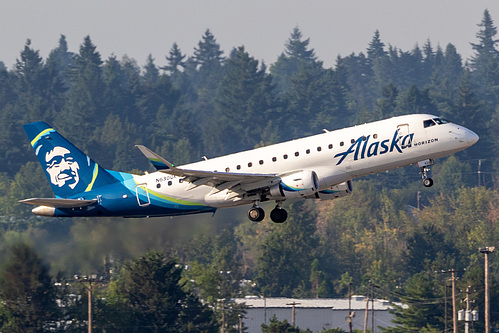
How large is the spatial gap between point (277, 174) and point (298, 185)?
6.49 ft

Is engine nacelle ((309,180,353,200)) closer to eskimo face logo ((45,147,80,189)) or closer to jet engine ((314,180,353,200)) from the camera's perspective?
jet engine ((314,180,353,200))

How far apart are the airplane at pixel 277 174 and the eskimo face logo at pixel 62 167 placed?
4.05ft

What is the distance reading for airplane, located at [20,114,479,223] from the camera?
6806 centimetres

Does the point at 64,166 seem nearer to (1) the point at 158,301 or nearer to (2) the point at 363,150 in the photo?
(2) the point at 363,150

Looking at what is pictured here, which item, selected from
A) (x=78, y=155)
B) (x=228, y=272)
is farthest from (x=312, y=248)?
(x=78, y=155)

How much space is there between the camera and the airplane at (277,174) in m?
68.1

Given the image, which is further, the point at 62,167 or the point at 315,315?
the point at 315,315

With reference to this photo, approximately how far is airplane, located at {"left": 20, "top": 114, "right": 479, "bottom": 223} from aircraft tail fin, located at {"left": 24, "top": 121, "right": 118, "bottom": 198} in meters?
0.17

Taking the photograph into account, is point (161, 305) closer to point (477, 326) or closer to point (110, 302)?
point (110, 302)

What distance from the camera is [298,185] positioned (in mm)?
67812

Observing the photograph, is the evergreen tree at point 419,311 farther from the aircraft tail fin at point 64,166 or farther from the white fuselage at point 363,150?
the white fuselage at point 363,150

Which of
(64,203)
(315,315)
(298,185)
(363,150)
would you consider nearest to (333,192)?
(298,185)

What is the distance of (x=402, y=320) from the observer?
14000 centimetres

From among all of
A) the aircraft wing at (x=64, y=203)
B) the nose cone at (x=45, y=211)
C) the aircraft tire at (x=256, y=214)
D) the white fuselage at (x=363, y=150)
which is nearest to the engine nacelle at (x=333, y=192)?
the white fuselage at (x=363, y=150)
